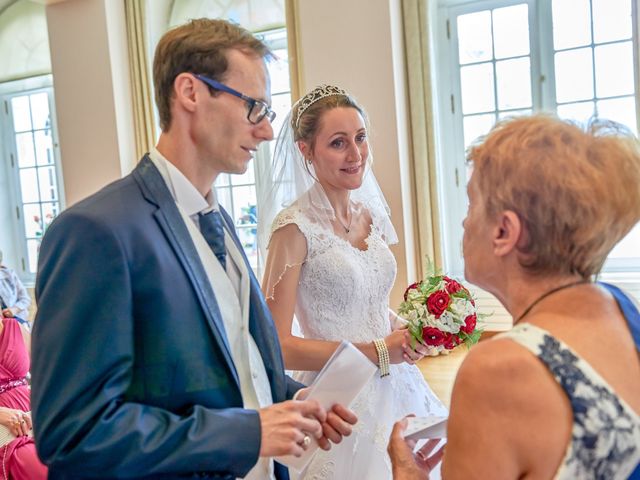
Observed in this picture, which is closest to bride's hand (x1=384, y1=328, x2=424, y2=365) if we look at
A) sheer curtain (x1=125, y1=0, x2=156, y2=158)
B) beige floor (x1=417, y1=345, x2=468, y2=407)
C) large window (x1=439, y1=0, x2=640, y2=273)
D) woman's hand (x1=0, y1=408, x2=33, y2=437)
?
woman's hand (x1=0, y1=408, x2=33, y2=437)

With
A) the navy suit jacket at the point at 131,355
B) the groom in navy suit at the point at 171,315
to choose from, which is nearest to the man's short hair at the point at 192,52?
the groom in navy suit at the point at 171,315

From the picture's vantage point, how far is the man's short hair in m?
1.48

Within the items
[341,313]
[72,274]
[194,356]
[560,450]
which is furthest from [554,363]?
[341,313]

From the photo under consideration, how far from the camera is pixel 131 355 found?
120 centimetres

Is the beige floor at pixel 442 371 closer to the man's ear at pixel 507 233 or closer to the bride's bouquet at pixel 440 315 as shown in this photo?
the bride's bouquet at pixel 440 315

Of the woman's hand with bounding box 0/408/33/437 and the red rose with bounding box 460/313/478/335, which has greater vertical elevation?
the red rose with bounding box 460/313/478/335

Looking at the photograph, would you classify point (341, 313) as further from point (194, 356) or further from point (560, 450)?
point (560, 450)

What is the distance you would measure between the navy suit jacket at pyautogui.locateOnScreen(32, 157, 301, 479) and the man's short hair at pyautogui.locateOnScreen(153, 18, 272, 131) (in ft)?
0.94

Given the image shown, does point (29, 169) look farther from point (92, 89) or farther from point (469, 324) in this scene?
point (469, 324)

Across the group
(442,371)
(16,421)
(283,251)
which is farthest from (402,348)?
(442,371)

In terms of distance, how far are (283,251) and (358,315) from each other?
38 centimetres

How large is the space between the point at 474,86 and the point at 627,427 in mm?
5518

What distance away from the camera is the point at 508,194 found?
1.14 m

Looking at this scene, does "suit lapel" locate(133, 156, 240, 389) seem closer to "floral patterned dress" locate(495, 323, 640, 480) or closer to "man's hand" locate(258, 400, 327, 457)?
"man's hand" locate(258, 400, 327, 457)
